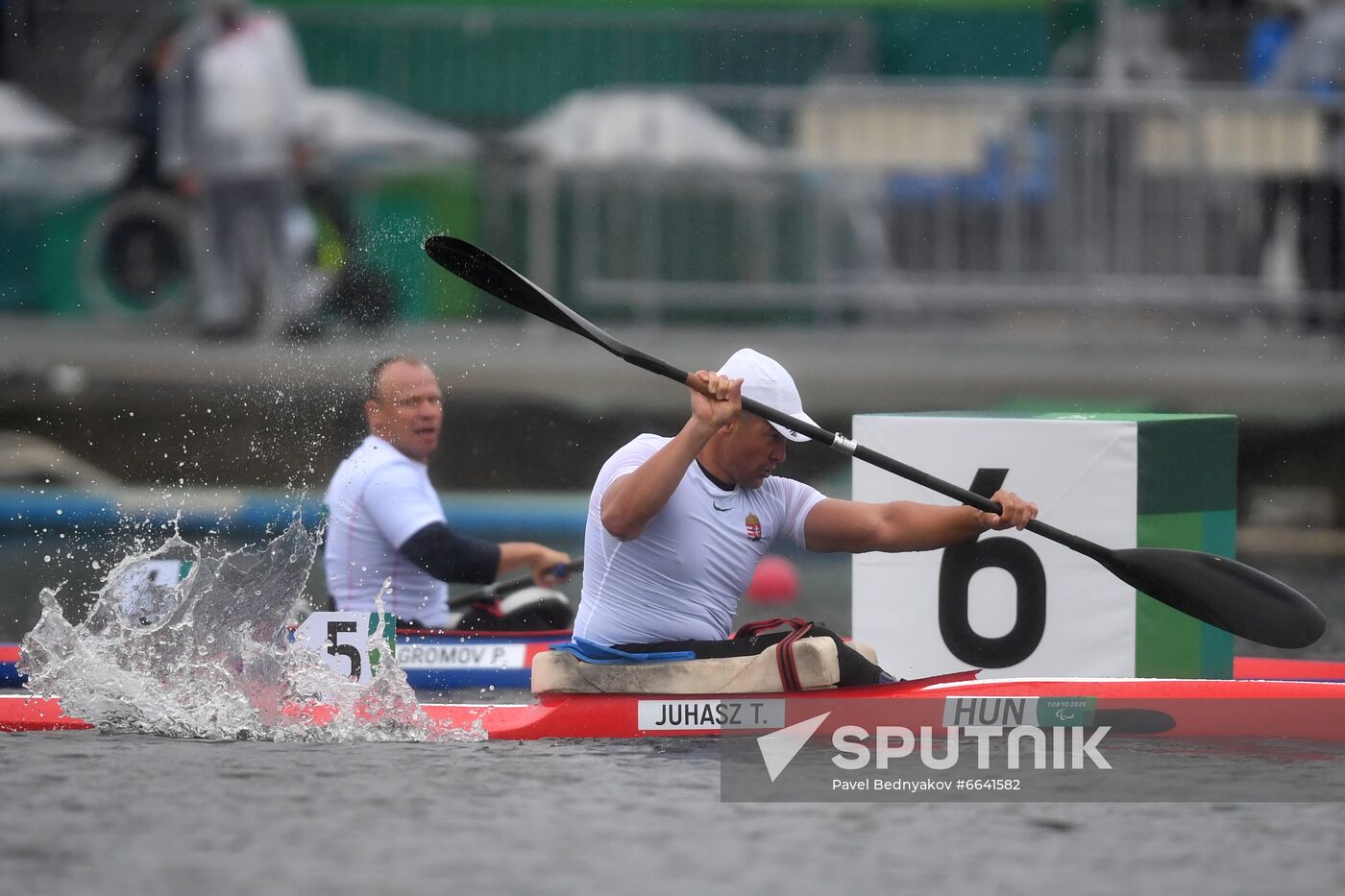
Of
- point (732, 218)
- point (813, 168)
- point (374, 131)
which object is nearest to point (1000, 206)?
point (813, 168)

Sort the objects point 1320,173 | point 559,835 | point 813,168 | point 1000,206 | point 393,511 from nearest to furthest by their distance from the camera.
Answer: point 559,835
point 393,511
point 1320,173
point 1000,206
point 813,168

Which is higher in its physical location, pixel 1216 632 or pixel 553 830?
pixel 1216 632

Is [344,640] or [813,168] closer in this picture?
[344,640]

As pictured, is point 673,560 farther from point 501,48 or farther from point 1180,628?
point 501,48

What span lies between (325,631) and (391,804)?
1.53 metres

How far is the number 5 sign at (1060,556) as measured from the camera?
319 inches

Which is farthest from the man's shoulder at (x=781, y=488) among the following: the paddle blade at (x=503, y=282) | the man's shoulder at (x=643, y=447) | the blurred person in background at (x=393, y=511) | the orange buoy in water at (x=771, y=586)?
the orange buoy in water at (x=771, y=586)

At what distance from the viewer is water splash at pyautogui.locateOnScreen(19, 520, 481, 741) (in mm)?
7613

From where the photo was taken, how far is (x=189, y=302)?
1555cm

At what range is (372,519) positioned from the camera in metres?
8.76

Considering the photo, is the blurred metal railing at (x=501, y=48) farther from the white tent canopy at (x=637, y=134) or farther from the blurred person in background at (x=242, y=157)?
the blurred person in background at (x=242, y=157)

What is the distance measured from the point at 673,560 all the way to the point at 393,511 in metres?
1.69

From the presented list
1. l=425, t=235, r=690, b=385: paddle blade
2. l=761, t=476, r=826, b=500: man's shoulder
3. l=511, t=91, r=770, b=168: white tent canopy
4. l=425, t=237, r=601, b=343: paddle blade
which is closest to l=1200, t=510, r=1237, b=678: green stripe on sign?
l=761, t=476, r=826, b=500: man's shoulder

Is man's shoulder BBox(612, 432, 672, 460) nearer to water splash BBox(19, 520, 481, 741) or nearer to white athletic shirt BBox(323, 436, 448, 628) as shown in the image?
water splash BBox(19, 520, 481, 741)
